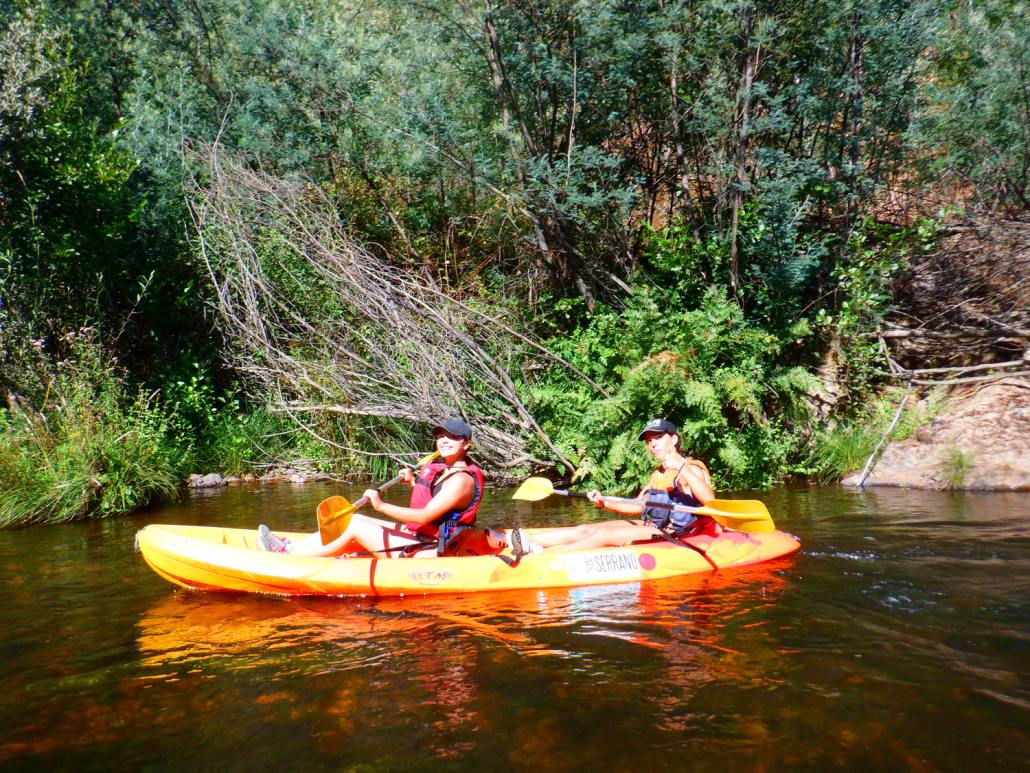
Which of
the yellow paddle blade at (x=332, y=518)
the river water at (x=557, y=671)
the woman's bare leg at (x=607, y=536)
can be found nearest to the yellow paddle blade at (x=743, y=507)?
the river water at (x=557, y=671)

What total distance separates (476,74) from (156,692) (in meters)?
8.42

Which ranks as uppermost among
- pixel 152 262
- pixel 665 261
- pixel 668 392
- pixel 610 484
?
pixel 152 262

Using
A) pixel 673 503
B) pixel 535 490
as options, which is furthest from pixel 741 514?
pixel 535 490

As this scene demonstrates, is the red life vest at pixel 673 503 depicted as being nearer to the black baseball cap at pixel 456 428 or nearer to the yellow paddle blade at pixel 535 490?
the yellow paddle blade at pixel 535 490

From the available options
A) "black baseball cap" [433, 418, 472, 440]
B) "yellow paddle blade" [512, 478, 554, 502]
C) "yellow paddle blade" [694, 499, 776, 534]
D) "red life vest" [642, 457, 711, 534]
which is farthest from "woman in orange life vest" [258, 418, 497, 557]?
"yellow paddle blade" [694, 499, 776, 534]

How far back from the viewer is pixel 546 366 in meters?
9.16

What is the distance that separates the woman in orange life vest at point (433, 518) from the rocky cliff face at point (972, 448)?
4680mm

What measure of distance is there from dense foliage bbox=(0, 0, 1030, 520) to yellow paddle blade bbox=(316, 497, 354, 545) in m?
2.84

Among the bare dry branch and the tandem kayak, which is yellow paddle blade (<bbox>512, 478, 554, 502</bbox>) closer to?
the tandem kayak

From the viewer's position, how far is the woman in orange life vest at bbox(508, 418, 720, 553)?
17.2 ft

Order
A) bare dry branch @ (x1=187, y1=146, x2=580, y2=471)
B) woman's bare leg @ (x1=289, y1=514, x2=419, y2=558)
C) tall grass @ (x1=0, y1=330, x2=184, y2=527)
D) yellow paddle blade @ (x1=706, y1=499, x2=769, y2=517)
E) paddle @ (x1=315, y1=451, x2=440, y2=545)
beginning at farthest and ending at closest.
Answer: bare dry branch @ (x1=187, y1=146, x2=580, y2=471) < tall grass @ (x1=0, y1=330, x2=184, y2=527) < yellow paddle blade @ (x1=706, y1=499, x2=769, y2=517) < woman's bare leg @ (x1=289, y1=514, x2=419, y2=558) < paddle @ (x1=315, y1=451, x2=440, y2=545)

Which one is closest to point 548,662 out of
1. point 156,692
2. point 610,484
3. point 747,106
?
point 156,692

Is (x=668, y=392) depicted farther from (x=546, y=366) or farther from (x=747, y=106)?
(x=747, y=106)

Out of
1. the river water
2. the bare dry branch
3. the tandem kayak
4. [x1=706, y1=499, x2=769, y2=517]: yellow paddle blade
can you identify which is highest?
the bare dry branch
